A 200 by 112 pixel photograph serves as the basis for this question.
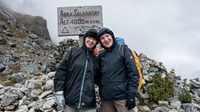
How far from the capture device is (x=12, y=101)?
799 cm

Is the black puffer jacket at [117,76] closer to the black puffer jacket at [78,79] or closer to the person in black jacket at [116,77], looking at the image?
the person in black jacket at [116,77]

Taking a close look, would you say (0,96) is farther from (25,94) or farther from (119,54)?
(119,54)

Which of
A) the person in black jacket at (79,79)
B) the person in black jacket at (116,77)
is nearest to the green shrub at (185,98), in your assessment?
the person in black jacket at (116,77)

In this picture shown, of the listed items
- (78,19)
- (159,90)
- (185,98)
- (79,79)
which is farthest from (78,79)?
(185,98)

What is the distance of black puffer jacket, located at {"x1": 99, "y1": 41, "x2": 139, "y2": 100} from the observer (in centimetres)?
493

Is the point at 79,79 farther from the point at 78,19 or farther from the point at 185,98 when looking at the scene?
the point at 185,98

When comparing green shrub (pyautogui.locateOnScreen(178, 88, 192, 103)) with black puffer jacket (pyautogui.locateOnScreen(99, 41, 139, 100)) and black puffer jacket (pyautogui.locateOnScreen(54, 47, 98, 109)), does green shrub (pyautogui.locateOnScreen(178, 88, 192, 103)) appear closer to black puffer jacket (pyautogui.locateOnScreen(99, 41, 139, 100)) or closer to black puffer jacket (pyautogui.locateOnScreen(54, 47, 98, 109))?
black puffer jacket (pyautogui.locateOnScreen(99, 41, 139, 100))

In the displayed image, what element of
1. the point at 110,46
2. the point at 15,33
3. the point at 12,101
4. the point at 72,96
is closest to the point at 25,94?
the point at 12,101

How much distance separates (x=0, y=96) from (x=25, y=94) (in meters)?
1.02

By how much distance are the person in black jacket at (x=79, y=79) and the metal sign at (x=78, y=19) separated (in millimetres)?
2846

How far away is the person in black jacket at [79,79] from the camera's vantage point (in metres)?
4.98

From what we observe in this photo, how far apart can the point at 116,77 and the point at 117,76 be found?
3cm

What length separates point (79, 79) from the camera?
16.5ft

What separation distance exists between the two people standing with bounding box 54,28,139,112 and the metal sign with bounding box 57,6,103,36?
9.35 ft
